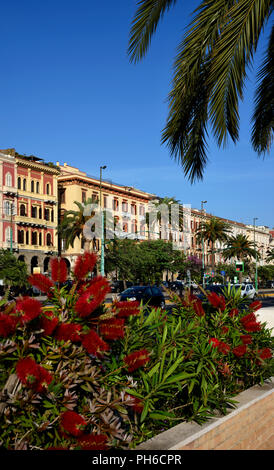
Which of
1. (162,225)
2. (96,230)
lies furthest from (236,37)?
(162,225)

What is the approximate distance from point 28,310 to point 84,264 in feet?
1.97

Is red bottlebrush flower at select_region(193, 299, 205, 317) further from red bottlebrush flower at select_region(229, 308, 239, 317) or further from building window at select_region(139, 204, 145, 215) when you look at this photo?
building window at select_region(139, 204, 145, 215)

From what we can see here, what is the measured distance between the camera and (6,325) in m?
2.70

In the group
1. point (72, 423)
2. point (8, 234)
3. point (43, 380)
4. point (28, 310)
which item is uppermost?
point (8, 234)

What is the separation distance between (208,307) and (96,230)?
51.7 m

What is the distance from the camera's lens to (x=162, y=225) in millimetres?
84500

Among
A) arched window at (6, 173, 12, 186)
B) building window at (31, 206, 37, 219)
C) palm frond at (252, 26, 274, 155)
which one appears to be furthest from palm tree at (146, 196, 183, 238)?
palm frond at (252, 26, 274, 155)

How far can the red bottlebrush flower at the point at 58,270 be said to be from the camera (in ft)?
10.5

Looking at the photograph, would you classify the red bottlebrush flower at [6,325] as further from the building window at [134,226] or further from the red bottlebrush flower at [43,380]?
the building window at [134,226]

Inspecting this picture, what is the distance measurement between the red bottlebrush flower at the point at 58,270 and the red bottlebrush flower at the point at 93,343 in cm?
44

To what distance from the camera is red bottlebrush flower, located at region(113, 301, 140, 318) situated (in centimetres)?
331

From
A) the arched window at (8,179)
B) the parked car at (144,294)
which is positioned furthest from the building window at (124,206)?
the parked car at (144,294)

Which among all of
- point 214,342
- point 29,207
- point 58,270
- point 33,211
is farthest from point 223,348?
point 33,211

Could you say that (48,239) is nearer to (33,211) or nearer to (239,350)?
(33,211)
